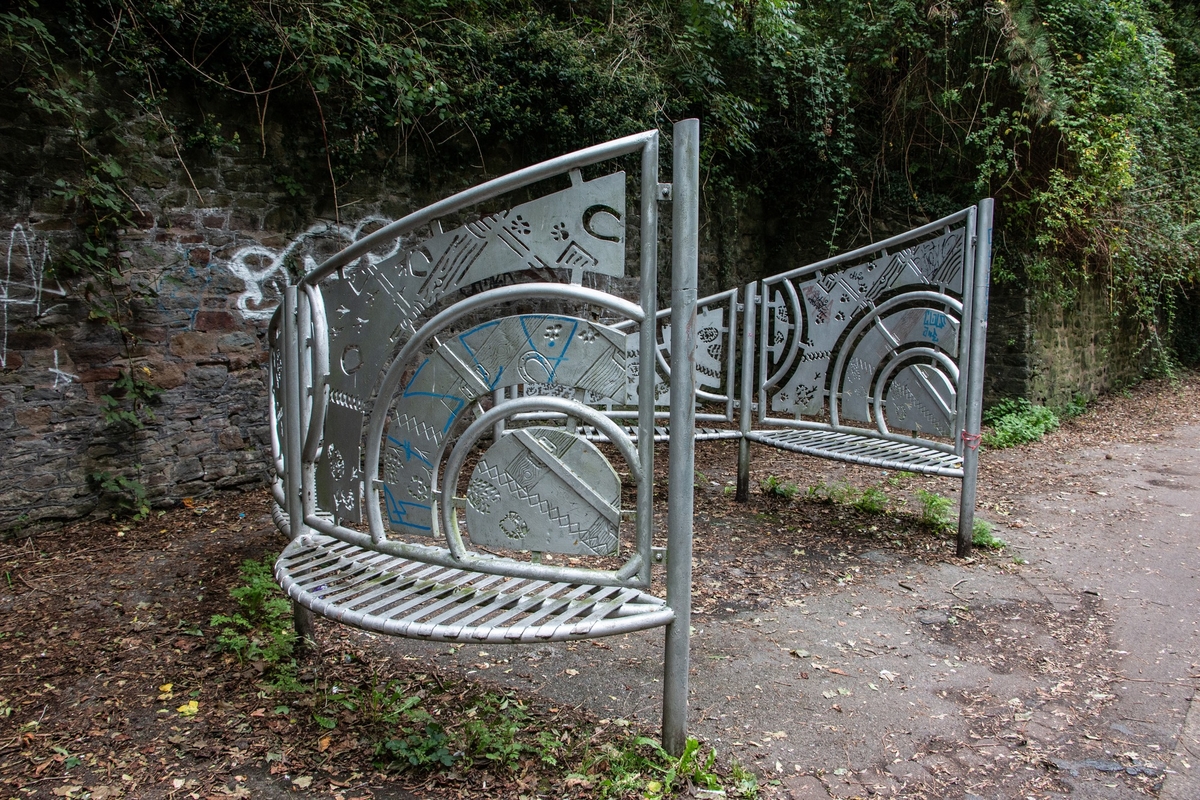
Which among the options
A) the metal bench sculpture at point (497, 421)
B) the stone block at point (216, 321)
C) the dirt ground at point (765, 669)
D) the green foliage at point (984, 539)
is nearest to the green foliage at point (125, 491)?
the dirt ground at point (765, 669)

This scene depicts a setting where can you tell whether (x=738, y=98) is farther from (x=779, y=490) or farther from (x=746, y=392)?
(x=779, y=490)

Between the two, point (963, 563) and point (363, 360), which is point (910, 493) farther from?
point (363, 360)

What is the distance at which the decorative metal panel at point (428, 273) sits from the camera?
5.82 ft

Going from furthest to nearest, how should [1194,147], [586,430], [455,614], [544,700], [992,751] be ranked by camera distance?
1. [1194,147]
2. [586,430]
3. [544,700]
4. [992,751]
5. [455,614]

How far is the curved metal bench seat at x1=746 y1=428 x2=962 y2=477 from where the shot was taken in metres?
3.80

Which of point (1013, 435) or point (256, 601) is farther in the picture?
point (1013, 435)

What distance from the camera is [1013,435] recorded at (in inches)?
279

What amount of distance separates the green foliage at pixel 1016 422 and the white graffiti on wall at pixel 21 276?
7.48 meters

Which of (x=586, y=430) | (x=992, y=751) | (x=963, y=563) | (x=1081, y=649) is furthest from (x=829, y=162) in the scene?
(x=992, y=751)

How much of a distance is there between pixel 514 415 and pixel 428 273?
44 cm

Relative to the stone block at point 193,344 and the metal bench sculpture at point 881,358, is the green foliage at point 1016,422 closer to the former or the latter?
the metal bench sculpture at point 881,358

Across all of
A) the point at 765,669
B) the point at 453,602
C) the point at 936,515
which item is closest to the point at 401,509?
the point at 453,602

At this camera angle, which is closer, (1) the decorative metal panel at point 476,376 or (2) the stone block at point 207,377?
(1) the decorative metal panel at point 476,376

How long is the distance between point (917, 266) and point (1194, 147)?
861 cm
